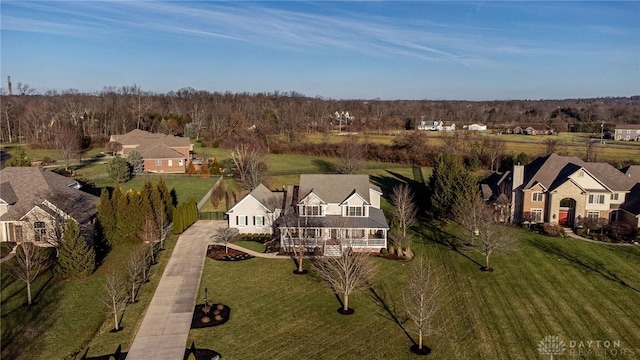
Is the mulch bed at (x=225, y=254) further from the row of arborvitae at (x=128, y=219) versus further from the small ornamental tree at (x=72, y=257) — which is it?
the small ornamental tree at (x=72, y=257)

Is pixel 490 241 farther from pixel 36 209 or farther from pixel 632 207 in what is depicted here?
pixel 36 209

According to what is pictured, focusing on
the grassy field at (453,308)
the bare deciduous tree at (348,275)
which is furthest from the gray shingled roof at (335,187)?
the bare deciduous tree at (348,275)

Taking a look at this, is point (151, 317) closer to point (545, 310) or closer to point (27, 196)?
point (27, 196)

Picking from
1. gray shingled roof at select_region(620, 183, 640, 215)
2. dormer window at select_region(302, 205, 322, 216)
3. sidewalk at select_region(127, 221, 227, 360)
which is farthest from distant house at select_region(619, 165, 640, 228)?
sidewalk at select_region(127, 221, 227, 360)

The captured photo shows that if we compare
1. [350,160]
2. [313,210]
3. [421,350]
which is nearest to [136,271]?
[313,210]

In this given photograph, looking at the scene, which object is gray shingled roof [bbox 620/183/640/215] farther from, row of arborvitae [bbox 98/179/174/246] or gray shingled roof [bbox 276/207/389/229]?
row of arborvitae [bbox 98/179/174/246]

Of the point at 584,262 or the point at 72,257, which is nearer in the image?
the point at 72,257
